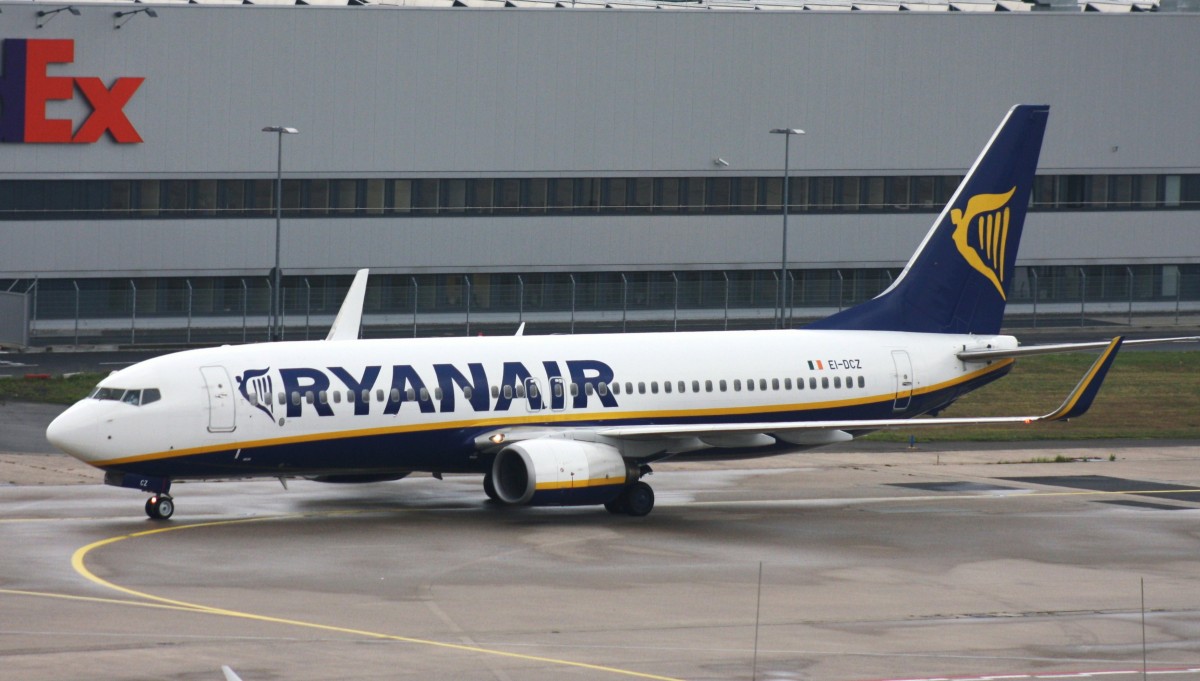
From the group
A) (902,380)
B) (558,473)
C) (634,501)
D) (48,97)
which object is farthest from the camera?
(48,97)

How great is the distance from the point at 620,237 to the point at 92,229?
2489 centimetres

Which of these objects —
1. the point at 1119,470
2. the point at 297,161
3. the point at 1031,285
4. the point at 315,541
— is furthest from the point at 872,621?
the point at 1031,285

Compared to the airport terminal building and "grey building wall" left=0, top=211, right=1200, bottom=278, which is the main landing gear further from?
"grey building wall" left=0, top=211, right=1200, bottom=278

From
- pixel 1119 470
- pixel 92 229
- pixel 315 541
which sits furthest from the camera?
pixel 92 229

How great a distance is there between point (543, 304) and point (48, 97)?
24.7m

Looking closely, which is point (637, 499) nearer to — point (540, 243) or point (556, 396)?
Answer: point (556, 396)

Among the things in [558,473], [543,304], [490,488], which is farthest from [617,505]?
[543,304]

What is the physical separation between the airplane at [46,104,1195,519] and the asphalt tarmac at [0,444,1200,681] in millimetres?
1314

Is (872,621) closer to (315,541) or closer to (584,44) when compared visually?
(315,541)

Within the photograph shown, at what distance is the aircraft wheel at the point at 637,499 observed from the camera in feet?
120

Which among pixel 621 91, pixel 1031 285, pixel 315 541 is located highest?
pixel 621 91

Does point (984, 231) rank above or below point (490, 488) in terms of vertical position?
above

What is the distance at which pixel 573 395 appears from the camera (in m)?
37.2

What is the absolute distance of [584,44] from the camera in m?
81.7
